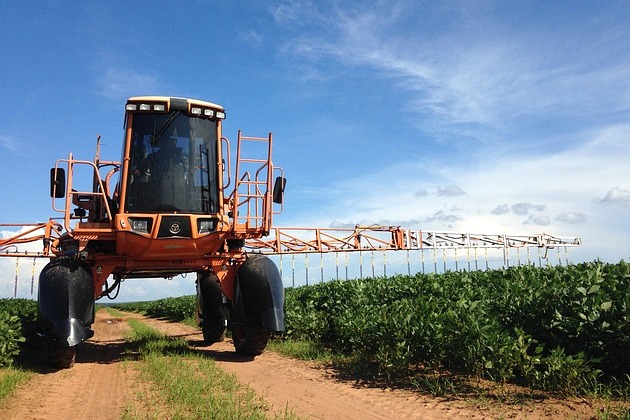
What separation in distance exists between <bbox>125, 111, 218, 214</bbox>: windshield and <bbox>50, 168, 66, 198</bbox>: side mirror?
113cm

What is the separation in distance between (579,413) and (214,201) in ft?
23.6

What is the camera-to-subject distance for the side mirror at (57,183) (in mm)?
8805

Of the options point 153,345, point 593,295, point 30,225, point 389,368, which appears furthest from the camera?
point 30,225

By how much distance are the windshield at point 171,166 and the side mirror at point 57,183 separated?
1133 mm

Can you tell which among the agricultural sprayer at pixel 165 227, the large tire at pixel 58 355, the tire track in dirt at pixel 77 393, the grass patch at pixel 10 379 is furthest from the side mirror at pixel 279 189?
the grass patch at pixel 10 379

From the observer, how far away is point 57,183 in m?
8.84

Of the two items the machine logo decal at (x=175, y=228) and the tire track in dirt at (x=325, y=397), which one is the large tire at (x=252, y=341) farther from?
the machine logo decal at (x=175, y=228)

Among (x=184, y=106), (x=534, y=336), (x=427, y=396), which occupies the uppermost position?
(x=184, y=106)

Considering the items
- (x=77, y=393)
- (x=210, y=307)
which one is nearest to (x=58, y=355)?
(x=77, y=393)

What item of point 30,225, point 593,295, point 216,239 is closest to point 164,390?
point 216,239

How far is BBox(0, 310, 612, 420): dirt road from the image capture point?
18.7 feet

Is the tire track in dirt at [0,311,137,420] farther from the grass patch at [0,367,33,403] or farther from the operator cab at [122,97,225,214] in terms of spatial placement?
the operator cab at [122,97,225,214]

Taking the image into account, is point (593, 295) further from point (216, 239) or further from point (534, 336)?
point (216, 239)

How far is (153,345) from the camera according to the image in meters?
11.7
